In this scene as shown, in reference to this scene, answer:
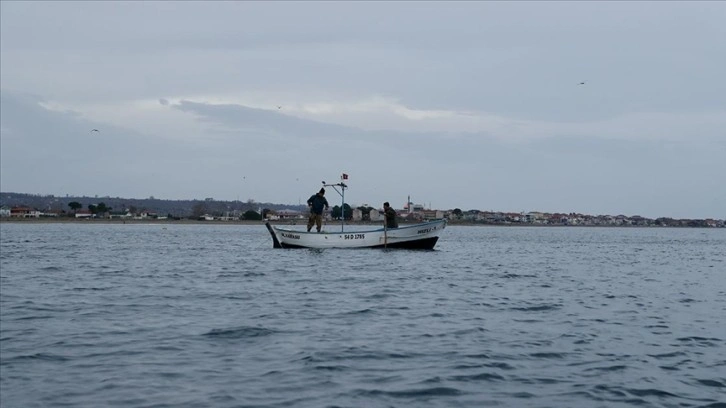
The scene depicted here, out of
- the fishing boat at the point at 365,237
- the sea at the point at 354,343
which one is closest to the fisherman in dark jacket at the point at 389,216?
the fishing boat at the point at 365,237

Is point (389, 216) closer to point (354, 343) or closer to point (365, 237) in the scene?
point (365, 237)

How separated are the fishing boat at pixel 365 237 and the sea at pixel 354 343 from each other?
14.4 m

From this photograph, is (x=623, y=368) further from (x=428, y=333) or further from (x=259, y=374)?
(x=259, y=374)

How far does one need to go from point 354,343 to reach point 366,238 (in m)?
26.5

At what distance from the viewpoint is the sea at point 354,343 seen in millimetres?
9547

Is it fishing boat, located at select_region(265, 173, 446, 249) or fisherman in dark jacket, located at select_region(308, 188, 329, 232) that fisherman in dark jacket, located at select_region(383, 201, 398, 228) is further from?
fisherman in dark jacket, located at select_region(308, 188, 329, 232)

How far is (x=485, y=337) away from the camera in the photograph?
1350 centimetres

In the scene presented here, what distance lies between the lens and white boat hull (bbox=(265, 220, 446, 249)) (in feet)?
126

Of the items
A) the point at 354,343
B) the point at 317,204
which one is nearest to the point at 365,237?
the point at 317,204

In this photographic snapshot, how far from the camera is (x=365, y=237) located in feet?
128

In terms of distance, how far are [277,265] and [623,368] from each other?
65.5 feet

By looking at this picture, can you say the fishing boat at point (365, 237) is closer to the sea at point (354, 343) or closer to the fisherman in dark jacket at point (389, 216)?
the fisherman in dark jacket at point (389, 216)

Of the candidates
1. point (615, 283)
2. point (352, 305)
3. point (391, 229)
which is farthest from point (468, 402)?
point (391, 229)

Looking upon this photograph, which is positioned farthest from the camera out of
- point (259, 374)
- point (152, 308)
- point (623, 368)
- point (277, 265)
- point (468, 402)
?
point (277, 265)
